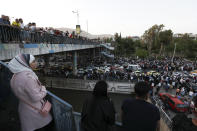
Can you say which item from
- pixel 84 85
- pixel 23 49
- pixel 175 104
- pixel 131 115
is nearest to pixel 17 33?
pixel 23 49

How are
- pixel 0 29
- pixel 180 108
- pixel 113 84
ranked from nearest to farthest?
pixel 0 29 → pixel 180 108 → pixel 113 84

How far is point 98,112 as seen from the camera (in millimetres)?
1674

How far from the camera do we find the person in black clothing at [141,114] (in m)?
1.60

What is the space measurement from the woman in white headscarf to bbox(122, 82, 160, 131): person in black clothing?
133cm

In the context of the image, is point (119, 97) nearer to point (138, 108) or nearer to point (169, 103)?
point (169, 103)

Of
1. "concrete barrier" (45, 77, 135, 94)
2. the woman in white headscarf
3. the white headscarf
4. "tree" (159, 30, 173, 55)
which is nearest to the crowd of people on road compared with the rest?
the woman in white headscarf

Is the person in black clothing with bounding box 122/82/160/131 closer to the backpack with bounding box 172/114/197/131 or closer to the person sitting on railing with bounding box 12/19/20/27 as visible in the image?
the backpack with bounding box 172/114/197/131

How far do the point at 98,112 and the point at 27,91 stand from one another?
107 cm

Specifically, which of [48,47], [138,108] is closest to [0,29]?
[48,47]

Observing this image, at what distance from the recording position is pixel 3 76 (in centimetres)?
226

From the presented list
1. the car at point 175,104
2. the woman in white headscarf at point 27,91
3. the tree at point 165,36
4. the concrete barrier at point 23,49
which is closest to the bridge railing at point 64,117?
the woman in white headscarf at point 27,91

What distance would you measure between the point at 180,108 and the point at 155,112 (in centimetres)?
1014

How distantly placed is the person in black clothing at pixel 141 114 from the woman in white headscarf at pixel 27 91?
133 cm

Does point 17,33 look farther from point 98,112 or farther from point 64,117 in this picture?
point 98,112
